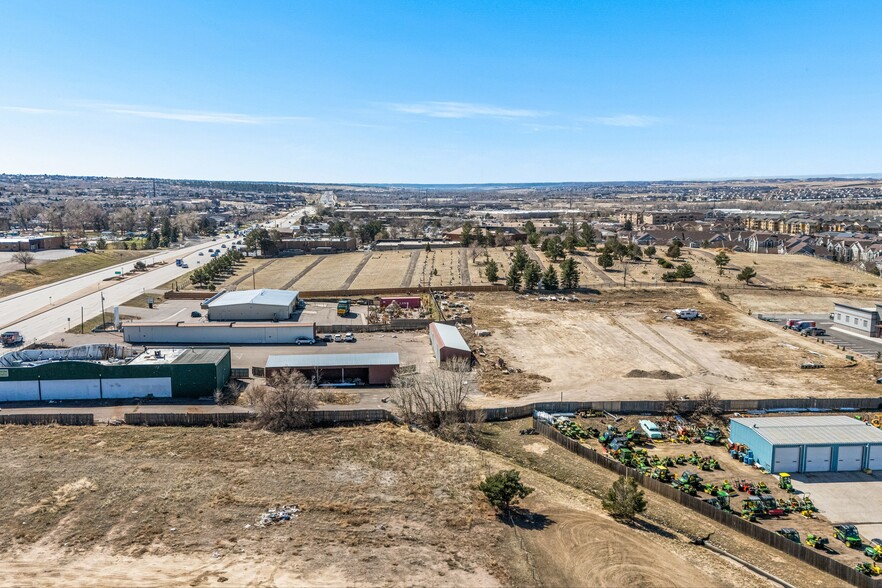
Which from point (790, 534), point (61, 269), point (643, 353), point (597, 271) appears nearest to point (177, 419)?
point (790, 534)

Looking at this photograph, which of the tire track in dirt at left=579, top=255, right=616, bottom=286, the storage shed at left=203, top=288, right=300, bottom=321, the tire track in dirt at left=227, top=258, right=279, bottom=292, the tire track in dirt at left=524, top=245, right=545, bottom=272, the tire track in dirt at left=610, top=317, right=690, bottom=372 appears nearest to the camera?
the tire track in dirt at left=610, top=317, right=690, bottom=372

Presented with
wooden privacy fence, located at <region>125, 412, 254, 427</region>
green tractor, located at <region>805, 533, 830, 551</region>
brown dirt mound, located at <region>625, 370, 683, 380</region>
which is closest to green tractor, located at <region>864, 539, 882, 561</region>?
green tractor, located at <region>805, 533, 830, 551</region>

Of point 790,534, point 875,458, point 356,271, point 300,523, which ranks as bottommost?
point 790,534

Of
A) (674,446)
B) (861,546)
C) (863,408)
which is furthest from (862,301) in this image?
(861,546)

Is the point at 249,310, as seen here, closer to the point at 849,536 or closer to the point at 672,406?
the point at 672,406

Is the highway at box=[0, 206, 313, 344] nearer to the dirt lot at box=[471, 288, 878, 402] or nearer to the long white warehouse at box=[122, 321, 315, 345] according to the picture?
the long white warehouse at box=[122, 321, 315, 345]

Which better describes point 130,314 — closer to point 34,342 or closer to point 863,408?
point 34,342

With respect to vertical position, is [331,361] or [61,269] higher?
[61,269]
